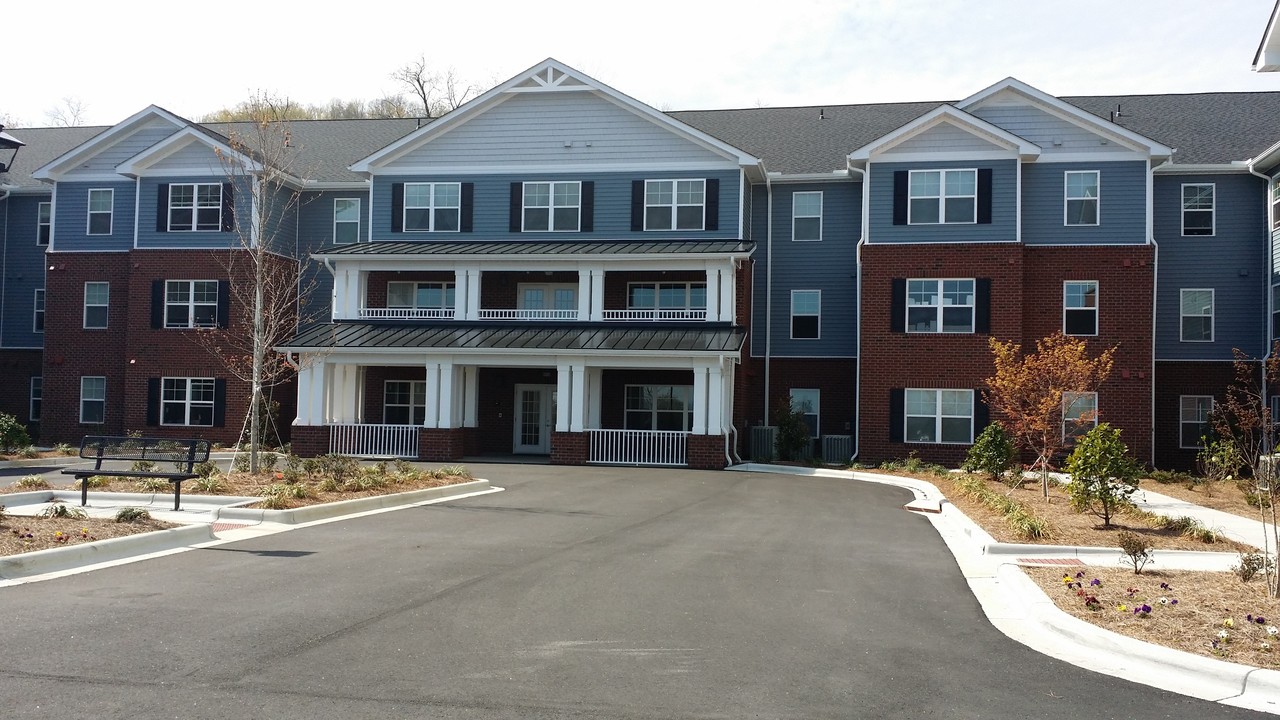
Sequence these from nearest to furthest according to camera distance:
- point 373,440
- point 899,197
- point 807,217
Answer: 1. point 899,197
2. point 373,440
3. point 807,217

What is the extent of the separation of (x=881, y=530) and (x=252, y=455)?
35.1 ft

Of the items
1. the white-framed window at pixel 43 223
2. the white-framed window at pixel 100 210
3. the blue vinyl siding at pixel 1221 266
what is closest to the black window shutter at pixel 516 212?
the white-framed window at pixel 100 210

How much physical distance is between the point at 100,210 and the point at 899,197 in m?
23.8

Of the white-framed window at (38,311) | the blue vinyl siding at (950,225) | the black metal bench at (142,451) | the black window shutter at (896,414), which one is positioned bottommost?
the black metal bench at (142,451)

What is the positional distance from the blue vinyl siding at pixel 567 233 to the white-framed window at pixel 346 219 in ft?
6.04

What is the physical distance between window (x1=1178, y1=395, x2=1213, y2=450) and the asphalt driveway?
19.7 meters

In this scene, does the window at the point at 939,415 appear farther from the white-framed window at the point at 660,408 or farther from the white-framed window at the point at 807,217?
the white-framed window at the point at 660,408

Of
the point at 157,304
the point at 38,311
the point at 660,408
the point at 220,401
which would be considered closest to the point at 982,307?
the point at 660,408

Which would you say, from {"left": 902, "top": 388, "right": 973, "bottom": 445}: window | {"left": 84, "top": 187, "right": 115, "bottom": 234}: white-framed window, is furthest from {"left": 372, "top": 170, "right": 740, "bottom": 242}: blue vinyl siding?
{"left": 84, "top": 187, "right": 115, "bottom": 234}: white-framed window

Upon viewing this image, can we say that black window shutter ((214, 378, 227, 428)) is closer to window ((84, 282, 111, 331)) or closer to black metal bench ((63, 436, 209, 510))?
window ((84, 282, 111, 331))

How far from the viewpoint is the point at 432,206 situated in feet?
100

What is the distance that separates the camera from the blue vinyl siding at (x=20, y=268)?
34000mm

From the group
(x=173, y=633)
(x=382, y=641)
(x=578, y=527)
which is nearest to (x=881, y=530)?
(x=578, y=527)

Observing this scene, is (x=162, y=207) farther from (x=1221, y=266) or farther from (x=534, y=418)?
(x=1221, y=266)
